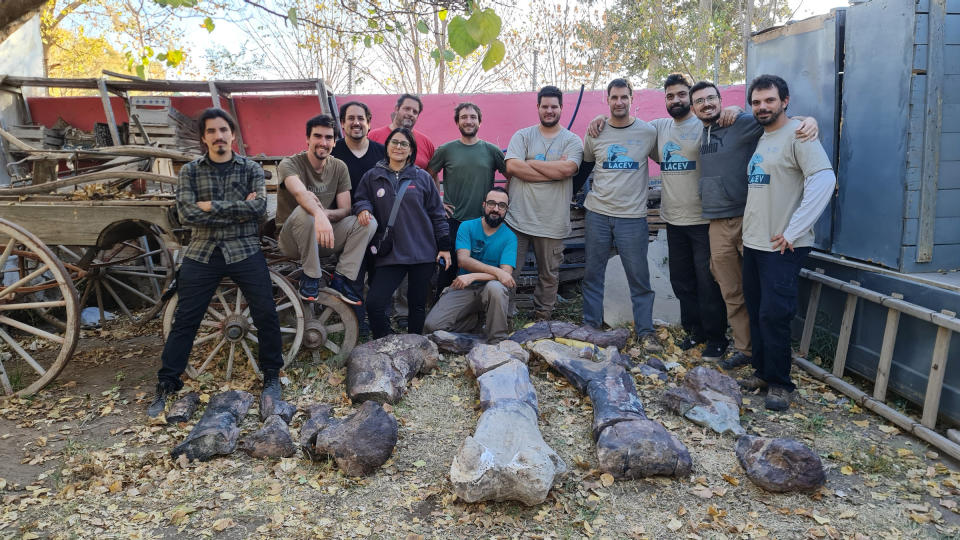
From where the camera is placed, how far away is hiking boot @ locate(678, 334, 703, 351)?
5207 millimetres

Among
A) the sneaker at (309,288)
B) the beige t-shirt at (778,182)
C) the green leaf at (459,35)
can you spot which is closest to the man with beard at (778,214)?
the beige t-shirt at (778,182)

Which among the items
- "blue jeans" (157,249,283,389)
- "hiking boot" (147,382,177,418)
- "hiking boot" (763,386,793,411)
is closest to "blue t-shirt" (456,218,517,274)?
"blue jeans" (157,249,283,389)

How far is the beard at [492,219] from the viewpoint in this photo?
4.98 m

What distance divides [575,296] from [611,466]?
3458 millimetres

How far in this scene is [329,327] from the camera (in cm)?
479

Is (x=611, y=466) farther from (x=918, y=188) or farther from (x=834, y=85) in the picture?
(x=834, y=85)

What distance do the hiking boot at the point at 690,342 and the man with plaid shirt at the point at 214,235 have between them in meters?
3.40

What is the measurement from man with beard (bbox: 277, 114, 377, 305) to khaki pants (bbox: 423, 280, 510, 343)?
72 centimetres

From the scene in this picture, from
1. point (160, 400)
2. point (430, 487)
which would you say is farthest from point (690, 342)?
point (160, 400)

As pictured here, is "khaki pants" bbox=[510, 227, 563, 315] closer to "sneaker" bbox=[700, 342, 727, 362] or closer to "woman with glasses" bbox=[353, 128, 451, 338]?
"woman with glasses" bbox=[353, 128, 451, 338]

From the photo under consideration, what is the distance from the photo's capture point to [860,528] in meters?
2.88

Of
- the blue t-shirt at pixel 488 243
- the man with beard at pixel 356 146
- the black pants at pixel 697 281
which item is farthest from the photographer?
the blue t-shirt at pixel 488 243

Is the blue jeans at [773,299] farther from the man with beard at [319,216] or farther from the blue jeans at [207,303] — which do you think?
the blue jeans at [207,303]

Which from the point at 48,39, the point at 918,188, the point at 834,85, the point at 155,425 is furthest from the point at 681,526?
the point at 48,39
